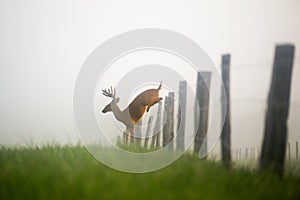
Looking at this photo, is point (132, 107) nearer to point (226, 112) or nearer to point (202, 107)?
point (202, 107)

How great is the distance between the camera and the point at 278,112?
1824 mm

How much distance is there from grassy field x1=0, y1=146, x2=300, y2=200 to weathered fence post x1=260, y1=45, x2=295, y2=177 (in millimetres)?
104

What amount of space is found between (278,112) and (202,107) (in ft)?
2.78

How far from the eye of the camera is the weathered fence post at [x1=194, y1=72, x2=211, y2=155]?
2.56 metres

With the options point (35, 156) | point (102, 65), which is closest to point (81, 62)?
point (102, 65)

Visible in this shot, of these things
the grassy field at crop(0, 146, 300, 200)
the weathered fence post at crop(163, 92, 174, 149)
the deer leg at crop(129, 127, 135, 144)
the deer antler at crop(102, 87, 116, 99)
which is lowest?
the grassy field at crop(0, 146, 300, 200)

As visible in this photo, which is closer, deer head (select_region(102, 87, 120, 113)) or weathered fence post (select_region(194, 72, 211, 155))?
weathered fence post (select_region(194, 72, 211, 155))

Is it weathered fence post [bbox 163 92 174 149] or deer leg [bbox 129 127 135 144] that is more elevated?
weathered fence post [bbox 163 92 174 149]

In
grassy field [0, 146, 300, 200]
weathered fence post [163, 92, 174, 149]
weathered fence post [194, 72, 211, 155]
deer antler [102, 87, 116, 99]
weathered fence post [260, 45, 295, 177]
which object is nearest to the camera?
grassy field [0, 146, 300, 200]

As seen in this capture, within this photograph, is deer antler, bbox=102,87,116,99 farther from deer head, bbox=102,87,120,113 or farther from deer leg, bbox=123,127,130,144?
deer leg, bbox=123,127,130,144

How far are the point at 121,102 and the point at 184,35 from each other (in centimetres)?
76

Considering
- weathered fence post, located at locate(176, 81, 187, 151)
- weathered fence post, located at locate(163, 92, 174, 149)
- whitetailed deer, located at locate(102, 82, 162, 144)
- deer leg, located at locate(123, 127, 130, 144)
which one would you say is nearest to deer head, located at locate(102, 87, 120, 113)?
whitetailed deer, located at locate(102, 82, 162, 144)

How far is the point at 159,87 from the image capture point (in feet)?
8.75

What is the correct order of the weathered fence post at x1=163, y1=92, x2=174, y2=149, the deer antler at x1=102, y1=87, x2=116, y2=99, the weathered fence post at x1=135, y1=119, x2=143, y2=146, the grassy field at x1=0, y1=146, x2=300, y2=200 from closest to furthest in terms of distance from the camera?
the grassy field at x1=0, y1=146, x2=300, y2=200
the deer antler at x1=102, y1=87, x2=116, y2=99
the weathered fence post at x1=135, y1=119, x2=143, y2=146
the weathered fence post at x1=163, y1=92, x2=174, y2=149
